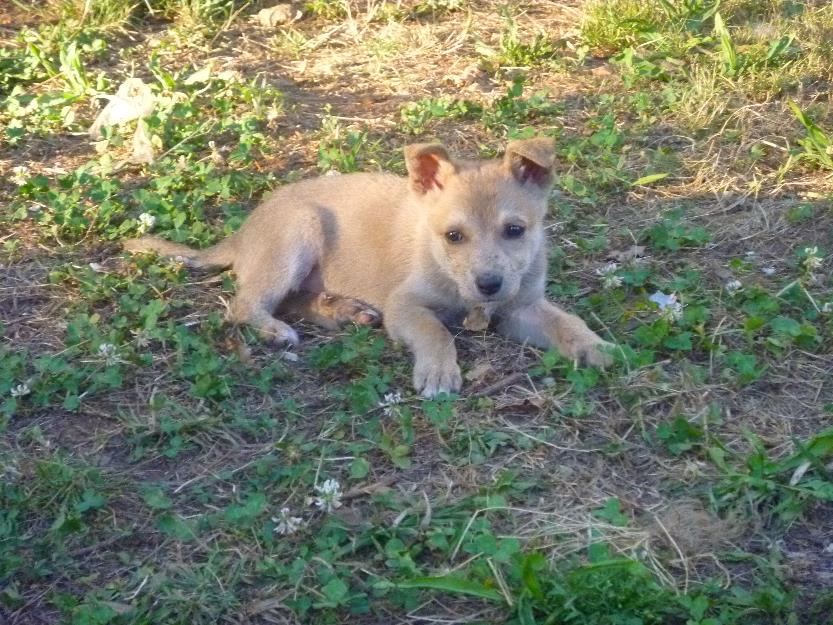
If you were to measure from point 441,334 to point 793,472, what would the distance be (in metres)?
1.73

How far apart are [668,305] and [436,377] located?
1.16 meters

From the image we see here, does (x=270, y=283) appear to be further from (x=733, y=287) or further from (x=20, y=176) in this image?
(x=733, y=287)

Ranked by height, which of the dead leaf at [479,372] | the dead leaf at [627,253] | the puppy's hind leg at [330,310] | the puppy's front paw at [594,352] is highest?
the puppy's front paw at [594,352]

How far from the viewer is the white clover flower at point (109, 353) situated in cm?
482

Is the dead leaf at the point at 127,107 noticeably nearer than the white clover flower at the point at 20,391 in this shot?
No

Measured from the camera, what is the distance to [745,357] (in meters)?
4.67

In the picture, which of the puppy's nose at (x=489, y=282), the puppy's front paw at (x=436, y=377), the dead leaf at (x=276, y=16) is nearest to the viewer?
the puppy's front paw at (x=436, y=377)

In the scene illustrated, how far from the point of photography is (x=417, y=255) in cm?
563

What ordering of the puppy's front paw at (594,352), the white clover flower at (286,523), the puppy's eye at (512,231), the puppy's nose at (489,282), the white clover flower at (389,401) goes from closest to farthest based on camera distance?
the white clover flower at (286,523)
the white clover flower at (389,401)
the puppy's front paw at (594,352)
the puppy's nose at (489,282)
the puppy's eye at (512,231)

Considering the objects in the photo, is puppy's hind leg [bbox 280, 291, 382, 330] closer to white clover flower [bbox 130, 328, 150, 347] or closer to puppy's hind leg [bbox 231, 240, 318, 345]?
puppy's hind leg [bbox 231, 240, 318, 345]

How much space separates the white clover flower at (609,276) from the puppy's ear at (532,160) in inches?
20.5

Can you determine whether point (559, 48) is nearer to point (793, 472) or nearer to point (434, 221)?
point (434, 221)

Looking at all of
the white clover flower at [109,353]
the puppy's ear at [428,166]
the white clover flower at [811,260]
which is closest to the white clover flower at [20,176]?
the white clover flower at [109,353]

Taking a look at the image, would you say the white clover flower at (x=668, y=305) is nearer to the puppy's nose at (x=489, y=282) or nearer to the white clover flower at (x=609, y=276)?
the white clover flower at (x=609, y=276)
